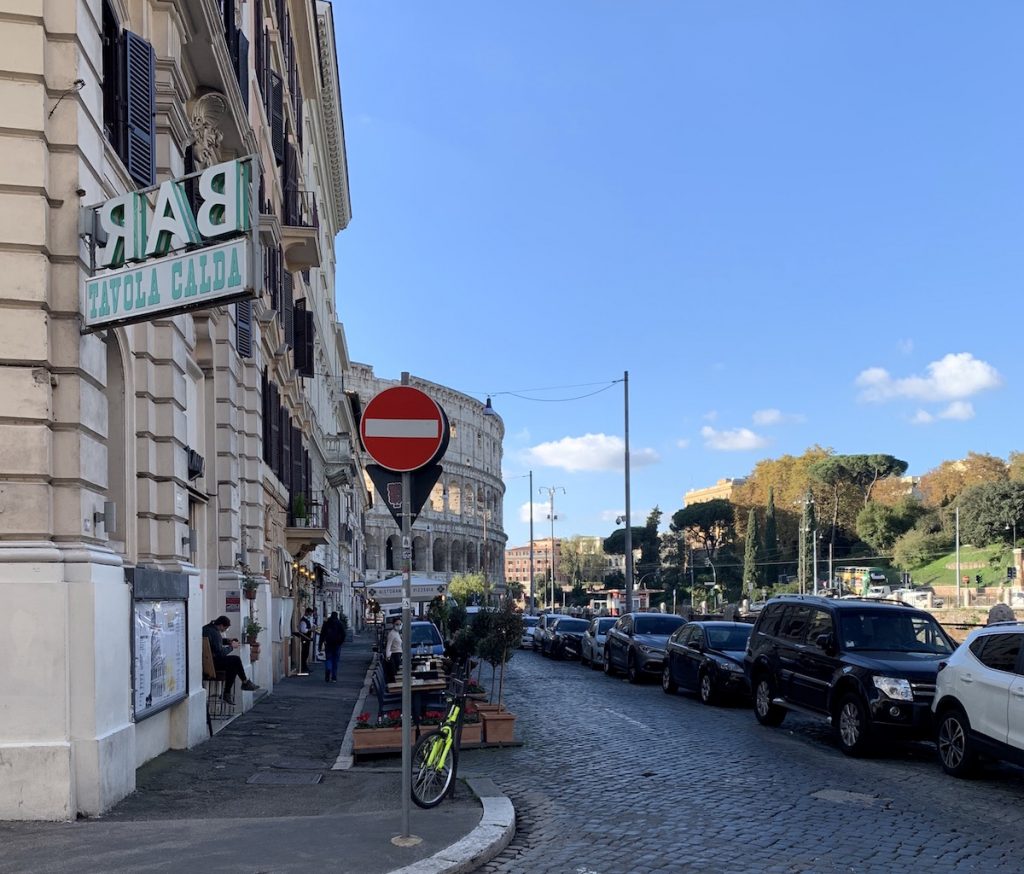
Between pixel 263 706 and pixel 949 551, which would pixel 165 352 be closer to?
pixel 263 706

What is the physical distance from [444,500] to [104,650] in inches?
4388

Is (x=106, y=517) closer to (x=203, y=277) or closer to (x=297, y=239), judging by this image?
(x=203, y=277)

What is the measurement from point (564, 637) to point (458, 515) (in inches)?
3505

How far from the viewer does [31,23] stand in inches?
347

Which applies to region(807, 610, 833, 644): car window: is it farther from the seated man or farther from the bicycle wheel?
the seated man

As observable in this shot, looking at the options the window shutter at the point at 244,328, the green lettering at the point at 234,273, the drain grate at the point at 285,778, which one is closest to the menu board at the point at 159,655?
the drain grate at the point at 285,778

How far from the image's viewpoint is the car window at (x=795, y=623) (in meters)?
14.5

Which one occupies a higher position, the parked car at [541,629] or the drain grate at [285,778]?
the drain grate at [285,778]

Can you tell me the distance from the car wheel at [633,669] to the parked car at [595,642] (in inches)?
153

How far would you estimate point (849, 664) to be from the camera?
1273 cm

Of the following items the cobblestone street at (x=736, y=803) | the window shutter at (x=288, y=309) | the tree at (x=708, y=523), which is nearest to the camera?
the cobblestone street at (x=736, y=803)

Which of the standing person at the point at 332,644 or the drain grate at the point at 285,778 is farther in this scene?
the standing person at the point at 332,644

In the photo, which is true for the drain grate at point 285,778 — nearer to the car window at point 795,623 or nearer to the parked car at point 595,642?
the car window at point 795,623

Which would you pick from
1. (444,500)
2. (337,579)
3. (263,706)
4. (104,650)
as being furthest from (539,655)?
(444,500)
